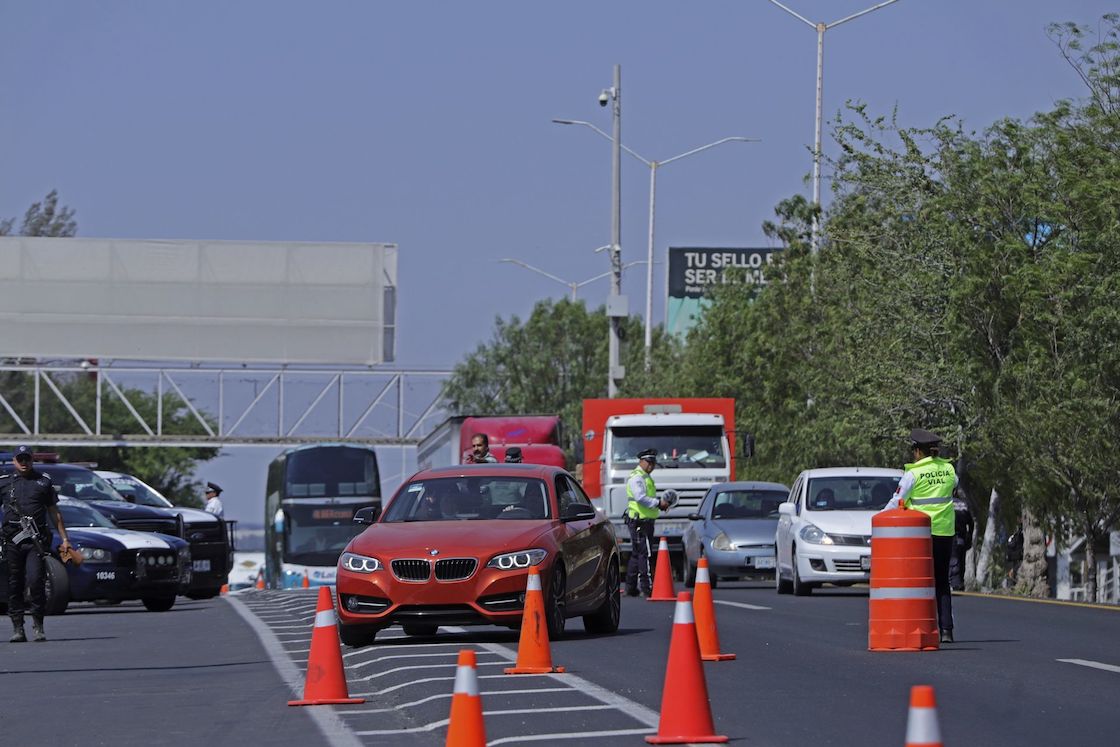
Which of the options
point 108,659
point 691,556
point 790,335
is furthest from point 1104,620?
point 790,335

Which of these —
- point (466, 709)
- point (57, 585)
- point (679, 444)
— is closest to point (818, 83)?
point (679, 444)

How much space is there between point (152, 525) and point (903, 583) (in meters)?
17.9

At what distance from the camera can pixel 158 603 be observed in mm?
29891

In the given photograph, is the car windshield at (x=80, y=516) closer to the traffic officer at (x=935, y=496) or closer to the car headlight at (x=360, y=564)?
the car headlight at (x=360, y=564)

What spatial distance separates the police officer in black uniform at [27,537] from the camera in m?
21.6

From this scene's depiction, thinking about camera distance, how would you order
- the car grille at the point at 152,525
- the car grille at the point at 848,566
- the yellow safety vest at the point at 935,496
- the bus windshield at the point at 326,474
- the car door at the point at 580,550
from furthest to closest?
the bus windshield at the point at 326,474, the car grille at the point at 152,525, the car grille at the point at 848,566, the car door at the point at 580,550, the yellow safety vest at the point at 935,496

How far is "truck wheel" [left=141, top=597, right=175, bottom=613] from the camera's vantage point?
29484 mm

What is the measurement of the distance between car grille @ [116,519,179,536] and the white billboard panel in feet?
108

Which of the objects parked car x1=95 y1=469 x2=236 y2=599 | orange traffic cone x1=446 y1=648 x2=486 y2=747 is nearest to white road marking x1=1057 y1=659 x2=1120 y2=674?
orange traffic cone x1=446 y1=648 x2=486 y2=747

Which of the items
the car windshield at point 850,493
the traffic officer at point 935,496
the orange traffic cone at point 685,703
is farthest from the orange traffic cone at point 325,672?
the car windshield at point 850,493

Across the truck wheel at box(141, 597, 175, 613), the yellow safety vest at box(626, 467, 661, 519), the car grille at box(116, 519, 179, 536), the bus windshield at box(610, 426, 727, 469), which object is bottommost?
the truck wheel at box(141, 597, 175, 613)

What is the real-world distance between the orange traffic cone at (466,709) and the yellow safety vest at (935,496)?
981cm

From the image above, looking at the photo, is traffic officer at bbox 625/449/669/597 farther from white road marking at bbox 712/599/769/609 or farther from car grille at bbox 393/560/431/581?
car grille at bbox 393/560/431/581

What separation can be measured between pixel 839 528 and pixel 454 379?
203 ft
